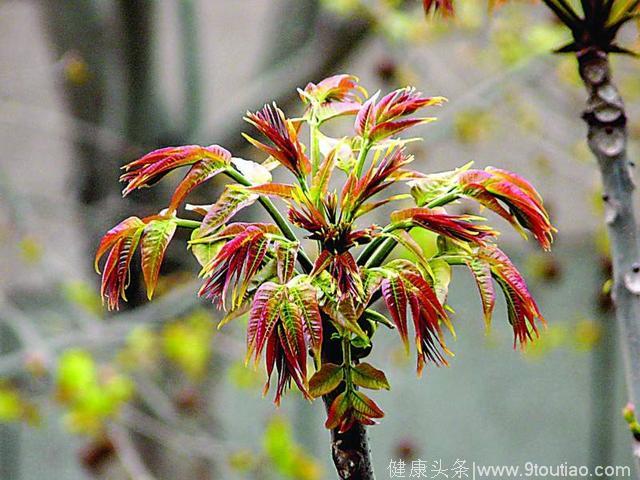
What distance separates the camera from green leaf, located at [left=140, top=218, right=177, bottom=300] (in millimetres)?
550

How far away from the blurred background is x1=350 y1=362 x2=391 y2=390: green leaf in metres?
0.85

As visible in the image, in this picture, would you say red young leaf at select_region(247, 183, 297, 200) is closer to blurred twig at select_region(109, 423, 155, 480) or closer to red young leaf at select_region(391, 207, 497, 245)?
red young leaf at select_region(391, 207, 497, 245)

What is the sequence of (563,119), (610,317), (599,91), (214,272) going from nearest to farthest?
(214,272) < (599,91) < (610,317) < (563,119)

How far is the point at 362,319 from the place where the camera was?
561 millimetres

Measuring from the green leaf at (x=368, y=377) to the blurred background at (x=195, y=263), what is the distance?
0.85m

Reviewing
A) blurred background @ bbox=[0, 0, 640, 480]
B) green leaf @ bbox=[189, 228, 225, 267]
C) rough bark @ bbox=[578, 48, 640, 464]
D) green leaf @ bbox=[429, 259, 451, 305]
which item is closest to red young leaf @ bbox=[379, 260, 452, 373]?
green leaf @ bbox=[429, 259, 451, 305]

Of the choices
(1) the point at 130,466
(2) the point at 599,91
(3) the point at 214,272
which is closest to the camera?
(3) the point at 214,272

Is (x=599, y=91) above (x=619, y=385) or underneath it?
above

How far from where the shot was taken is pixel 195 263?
256 cm

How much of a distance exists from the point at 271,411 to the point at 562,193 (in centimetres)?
142

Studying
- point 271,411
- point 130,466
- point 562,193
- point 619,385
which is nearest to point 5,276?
point 271,411

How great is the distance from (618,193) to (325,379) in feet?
1.13

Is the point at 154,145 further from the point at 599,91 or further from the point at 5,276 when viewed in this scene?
the point at 599,91

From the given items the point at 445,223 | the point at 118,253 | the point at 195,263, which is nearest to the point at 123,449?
the point at 195,263
